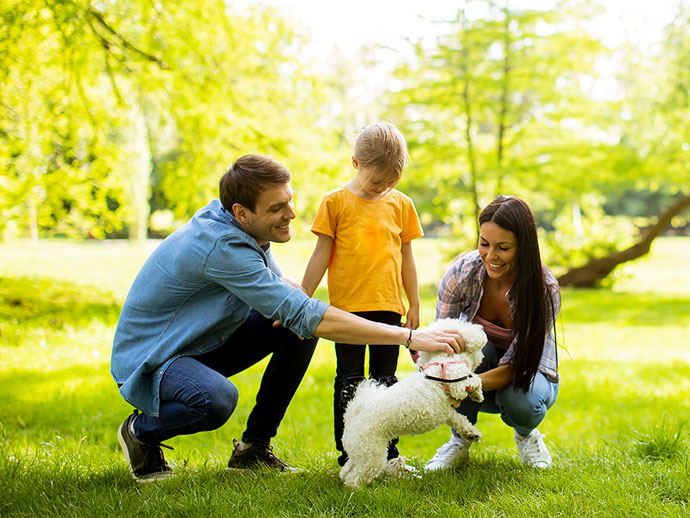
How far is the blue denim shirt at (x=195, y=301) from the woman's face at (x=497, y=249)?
927 millimetres

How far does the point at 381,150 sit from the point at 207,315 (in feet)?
3.86

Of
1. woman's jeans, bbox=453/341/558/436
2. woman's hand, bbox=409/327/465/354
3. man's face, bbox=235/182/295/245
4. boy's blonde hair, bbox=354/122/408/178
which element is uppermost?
boy's blonde hair, bbox=354/122/408/178

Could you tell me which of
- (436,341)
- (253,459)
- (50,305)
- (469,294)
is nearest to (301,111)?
(50,305)

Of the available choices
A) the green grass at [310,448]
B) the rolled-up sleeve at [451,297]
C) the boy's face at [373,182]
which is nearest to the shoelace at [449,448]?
the green grass at [310,448]

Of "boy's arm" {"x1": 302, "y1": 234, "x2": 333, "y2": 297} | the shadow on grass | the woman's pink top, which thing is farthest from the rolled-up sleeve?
the shadow on grass

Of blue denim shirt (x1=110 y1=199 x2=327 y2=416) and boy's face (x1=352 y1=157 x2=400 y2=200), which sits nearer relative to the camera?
blue denim shirt (x1=110 y1=199 x2=327 y2=416)

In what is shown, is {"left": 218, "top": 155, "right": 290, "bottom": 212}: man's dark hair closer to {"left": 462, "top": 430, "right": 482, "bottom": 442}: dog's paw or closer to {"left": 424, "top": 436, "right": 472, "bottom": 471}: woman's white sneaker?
{"left": 462, "top": 430, "right": 482, "bottom": 442}: dog's paw

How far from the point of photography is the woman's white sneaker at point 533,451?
10.3ft

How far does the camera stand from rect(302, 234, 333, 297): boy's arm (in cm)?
316

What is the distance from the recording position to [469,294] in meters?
3.28

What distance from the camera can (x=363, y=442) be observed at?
2617 mm

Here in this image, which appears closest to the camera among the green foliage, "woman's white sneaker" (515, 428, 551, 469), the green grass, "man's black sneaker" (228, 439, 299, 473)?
the green grass

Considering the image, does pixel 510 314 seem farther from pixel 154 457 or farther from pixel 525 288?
pixel 154 457

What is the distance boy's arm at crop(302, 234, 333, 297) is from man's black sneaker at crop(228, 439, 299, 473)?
857mm
